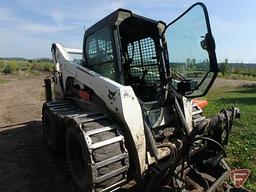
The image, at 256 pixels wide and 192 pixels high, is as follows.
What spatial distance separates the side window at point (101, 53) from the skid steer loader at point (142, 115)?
0.05 ft

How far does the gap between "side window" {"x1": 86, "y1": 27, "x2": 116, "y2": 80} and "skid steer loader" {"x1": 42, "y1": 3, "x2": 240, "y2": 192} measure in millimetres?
15

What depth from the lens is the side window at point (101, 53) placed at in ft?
16.5

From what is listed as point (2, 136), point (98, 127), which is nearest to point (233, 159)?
point (98, 127)

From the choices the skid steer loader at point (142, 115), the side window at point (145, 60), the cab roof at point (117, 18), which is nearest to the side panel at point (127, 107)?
the skid steer loader at point (142, 115)

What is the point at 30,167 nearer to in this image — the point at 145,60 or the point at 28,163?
the point at 28,163

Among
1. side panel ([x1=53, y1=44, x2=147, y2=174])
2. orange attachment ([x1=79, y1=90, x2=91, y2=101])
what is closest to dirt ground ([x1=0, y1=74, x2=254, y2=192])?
orange attachment ([x1=79, y1=90, x2=91, y2=101])

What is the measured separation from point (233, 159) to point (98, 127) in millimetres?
3396

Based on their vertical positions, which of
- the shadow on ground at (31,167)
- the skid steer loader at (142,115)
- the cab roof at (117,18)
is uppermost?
the cab roof at (117,18)

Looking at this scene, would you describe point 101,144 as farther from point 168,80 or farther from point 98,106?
point 168,80

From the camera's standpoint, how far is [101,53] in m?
5.41

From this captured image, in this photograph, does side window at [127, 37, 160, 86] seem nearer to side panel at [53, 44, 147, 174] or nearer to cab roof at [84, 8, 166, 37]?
cab roof at [84, 8, 166, 37]

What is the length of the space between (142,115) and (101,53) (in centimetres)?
151

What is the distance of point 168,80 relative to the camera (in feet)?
17.2

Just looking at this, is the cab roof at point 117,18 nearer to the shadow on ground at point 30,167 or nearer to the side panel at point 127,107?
the side panel at point 127,107
